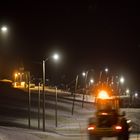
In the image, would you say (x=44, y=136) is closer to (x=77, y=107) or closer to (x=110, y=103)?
(x=110, y=103)

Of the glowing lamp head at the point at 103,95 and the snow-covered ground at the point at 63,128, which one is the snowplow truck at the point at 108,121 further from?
the snow-covered ground at the point at 63,128

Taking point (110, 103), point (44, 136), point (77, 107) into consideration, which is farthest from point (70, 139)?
point (77, 107)

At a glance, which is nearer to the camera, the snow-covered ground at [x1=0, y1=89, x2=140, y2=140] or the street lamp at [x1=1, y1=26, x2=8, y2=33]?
the street lamp at [x1=1, y1=26, x2=8, y2=33]

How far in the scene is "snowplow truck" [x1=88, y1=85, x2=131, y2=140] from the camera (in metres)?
28.0

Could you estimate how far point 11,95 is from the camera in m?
102

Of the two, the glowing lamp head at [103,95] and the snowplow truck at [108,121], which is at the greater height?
the glowing lamp head at [103,95]

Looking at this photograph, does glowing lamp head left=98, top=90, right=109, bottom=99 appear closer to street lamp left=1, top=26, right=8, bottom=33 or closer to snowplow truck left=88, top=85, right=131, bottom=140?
snowplow truck left=88, top=85, right=131, bottom=140

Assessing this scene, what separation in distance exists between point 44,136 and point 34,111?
3670 cm

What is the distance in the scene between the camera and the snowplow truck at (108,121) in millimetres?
27994

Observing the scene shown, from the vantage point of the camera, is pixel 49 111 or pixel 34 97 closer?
pixel 49 111

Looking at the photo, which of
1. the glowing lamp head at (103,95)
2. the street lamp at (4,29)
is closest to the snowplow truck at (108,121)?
the glowing lamp head at (103,95)

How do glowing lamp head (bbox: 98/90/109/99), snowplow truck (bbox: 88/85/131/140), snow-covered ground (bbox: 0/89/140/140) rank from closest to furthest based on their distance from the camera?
1. snowplow truck (bbox: 88/85/131/140)
2. glowing lamp head (bbox: 98/90/109/99)
3. snow-covered ground (bbox: 0/89/140/140)

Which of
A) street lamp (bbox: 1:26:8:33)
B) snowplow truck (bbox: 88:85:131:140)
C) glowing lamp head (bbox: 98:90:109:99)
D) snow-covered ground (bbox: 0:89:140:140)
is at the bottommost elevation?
snow-covered ground (bbox: 0:89:140:140)

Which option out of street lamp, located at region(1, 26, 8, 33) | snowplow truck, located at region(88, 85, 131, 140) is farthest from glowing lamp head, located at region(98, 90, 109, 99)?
street lamp, located at region(1, 26, 8, 33)
